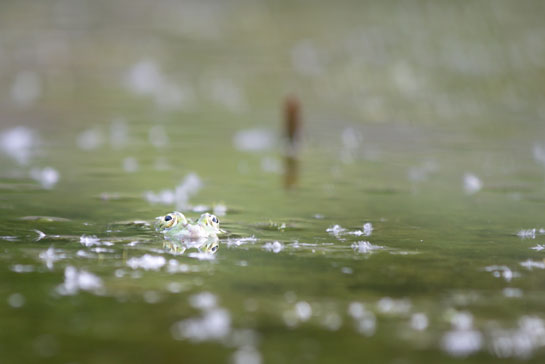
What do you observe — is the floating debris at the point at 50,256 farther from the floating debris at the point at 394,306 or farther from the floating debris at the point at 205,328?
the floating debris at the point at 394,306

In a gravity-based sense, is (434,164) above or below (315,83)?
below

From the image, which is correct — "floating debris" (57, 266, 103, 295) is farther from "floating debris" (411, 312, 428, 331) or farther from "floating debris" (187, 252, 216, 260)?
"floating debris" (411, 312, 428, 331)

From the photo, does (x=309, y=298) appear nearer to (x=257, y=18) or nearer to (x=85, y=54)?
(x=85, y=54)

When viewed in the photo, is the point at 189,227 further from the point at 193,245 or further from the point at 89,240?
the point at 89,240

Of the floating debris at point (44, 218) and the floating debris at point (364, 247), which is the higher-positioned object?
the floating debris at point (44, 218)

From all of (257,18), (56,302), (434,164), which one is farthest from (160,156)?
(257,18)

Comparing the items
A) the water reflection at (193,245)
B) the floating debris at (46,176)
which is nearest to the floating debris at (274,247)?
the water reflection at (193,245)
